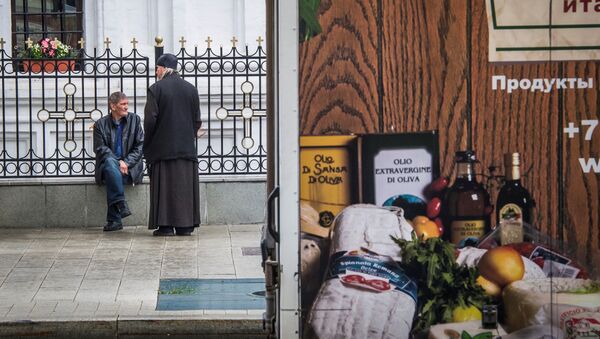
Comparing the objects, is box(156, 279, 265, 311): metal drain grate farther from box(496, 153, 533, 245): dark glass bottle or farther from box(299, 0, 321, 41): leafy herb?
box(299, 0, 321, 41): leafy herb

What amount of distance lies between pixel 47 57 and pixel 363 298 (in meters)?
13.0

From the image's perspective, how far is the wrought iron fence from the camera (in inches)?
626

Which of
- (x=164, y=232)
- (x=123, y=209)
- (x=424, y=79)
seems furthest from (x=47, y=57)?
(x=424, y=79)

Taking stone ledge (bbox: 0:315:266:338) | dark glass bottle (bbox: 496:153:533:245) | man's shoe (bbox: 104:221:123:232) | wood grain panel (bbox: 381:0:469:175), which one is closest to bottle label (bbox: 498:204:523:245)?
dark glass bottle (bbox: 496:153:533:245)

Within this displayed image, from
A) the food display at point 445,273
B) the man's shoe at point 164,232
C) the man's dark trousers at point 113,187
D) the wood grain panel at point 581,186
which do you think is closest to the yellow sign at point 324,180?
the food display at point 445,273

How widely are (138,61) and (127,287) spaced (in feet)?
17.9

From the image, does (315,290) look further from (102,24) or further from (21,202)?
(102,24)

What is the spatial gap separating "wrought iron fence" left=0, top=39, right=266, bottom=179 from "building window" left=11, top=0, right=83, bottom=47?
6.22ft

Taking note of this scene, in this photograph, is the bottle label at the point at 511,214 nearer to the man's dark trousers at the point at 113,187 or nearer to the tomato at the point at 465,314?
the tomato at the point at 465,314

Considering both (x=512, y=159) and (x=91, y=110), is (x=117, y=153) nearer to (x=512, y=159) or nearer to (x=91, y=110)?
(x=91, y=110)

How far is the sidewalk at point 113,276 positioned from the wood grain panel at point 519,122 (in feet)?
17.1

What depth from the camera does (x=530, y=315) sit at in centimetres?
473

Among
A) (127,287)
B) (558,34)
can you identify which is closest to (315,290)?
(558,34)

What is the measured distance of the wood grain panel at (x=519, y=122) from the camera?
→ 4738 mm
